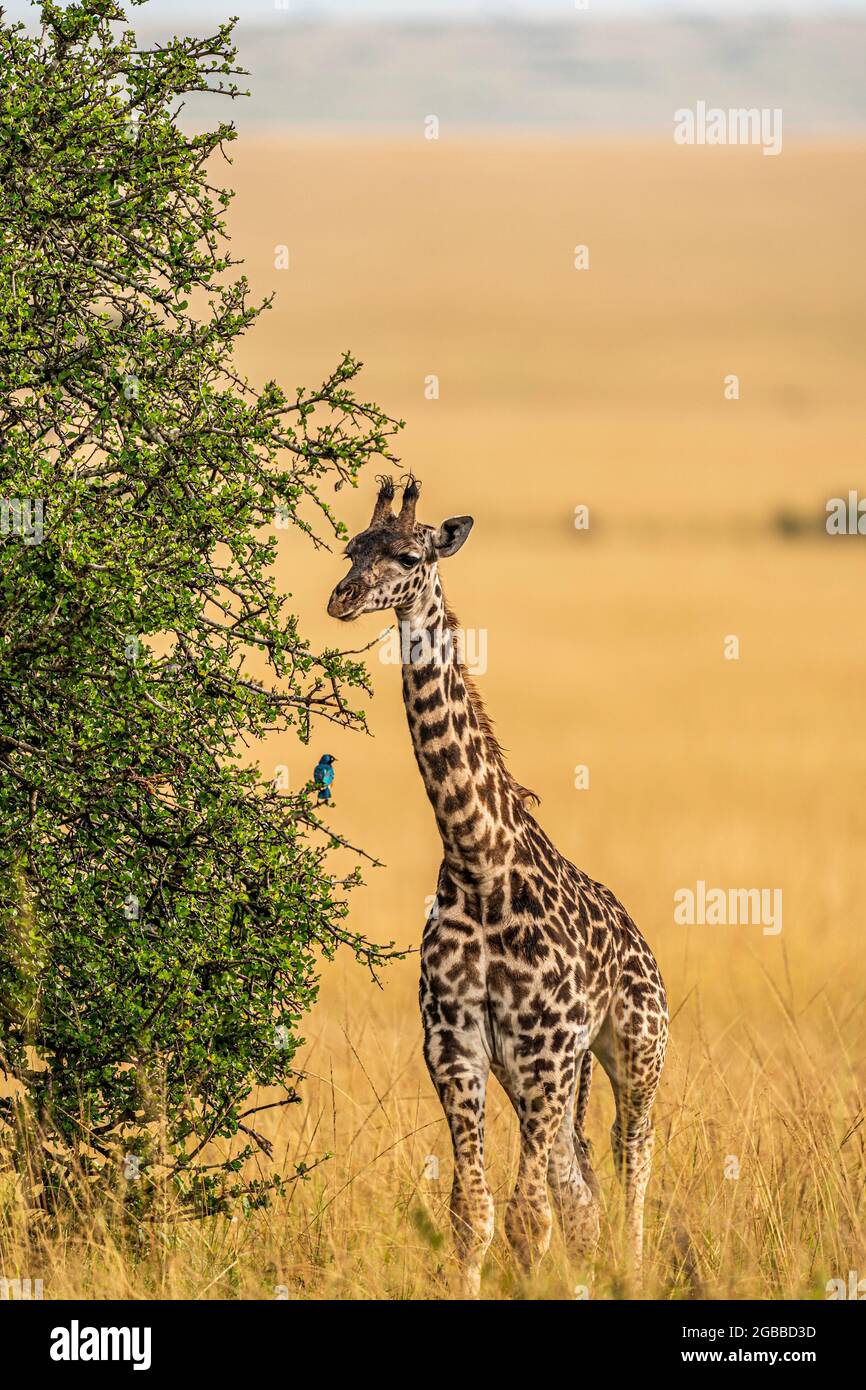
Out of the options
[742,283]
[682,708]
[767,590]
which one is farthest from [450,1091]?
[742,283]

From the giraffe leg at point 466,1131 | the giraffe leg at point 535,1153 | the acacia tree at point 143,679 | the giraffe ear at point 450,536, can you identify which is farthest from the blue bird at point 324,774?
the giraffe leg at point 535,1153

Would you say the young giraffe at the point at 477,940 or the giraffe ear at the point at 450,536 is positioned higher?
the giraffe ear at the point at 450,536

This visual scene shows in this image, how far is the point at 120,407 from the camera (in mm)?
9281

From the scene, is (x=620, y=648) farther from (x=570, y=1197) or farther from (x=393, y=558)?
(x=393, y=558)

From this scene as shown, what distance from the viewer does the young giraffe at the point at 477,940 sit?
8805 millimetres

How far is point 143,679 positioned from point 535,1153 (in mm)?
2899

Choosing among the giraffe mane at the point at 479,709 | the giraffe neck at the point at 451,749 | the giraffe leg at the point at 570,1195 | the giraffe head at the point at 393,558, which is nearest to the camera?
the giraffe head at the point at 393,558

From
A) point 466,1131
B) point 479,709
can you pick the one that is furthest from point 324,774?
point 466,1131

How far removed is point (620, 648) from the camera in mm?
45906

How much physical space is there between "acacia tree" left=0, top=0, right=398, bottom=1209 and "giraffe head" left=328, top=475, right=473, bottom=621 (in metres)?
0.43

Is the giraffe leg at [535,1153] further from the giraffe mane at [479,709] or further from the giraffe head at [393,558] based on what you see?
the giraffe head at [393,558]

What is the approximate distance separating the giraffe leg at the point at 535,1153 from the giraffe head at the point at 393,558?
234 centimetres

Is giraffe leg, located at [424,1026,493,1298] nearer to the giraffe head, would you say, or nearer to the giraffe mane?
the giraffe mane

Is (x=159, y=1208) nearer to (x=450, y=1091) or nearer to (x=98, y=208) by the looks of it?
(x=450, y=1091)
